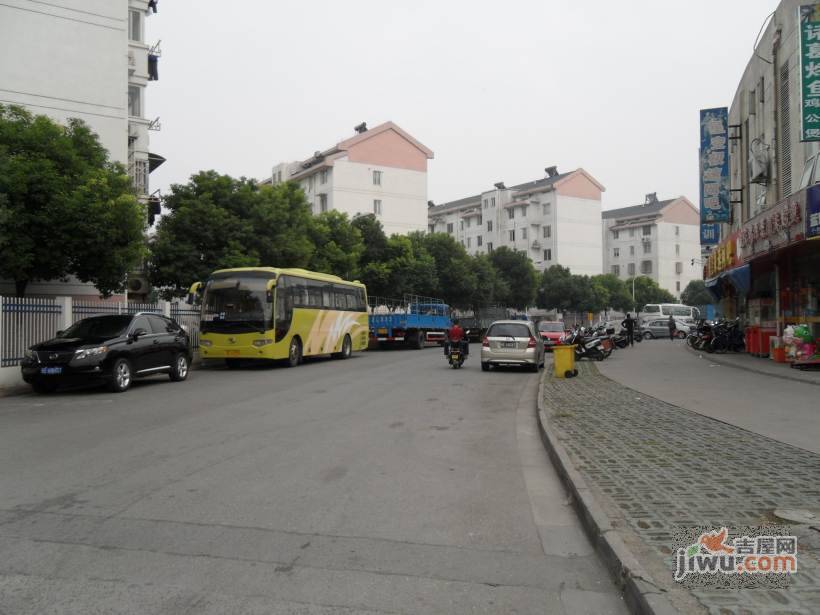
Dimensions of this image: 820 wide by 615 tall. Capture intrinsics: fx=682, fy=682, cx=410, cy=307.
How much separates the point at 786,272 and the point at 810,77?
6933 mm

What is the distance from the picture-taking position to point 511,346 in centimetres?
2073

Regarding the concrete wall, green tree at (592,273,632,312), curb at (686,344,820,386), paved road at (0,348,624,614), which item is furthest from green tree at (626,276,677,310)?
paved road at (0,348,624,614)

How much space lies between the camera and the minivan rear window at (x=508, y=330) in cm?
2100

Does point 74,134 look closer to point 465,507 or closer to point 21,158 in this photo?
point 21,158

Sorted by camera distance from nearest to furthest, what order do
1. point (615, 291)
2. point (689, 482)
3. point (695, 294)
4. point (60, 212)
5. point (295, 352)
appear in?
1. point (689, 482)
2. point (60, 212)
3. point (295, 352)
4. point (615, 291)
5. point (695, 294)

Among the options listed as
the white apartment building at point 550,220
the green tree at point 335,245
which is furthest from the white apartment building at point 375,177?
the green tree at point 335,245

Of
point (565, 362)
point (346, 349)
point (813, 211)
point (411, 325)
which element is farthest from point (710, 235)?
point (813, 211)

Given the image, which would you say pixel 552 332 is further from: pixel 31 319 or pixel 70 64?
pixel 70 64

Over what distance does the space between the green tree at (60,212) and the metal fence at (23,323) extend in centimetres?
219

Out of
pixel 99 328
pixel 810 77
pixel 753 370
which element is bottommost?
pixel 753 370

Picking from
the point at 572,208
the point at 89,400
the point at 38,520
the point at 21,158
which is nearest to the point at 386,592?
the point at 38,520

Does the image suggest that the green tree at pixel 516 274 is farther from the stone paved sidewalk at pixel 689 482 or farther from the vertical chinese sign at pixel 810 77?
the stone paved sidewalk at pixel 689 482

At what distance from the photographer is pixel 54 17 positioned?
1216 inches

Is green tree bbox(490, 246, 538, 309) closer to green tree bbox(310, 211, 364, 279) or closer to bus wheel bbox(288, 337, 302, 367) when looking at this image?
green tree bbox(310, 211, 364, 279)
